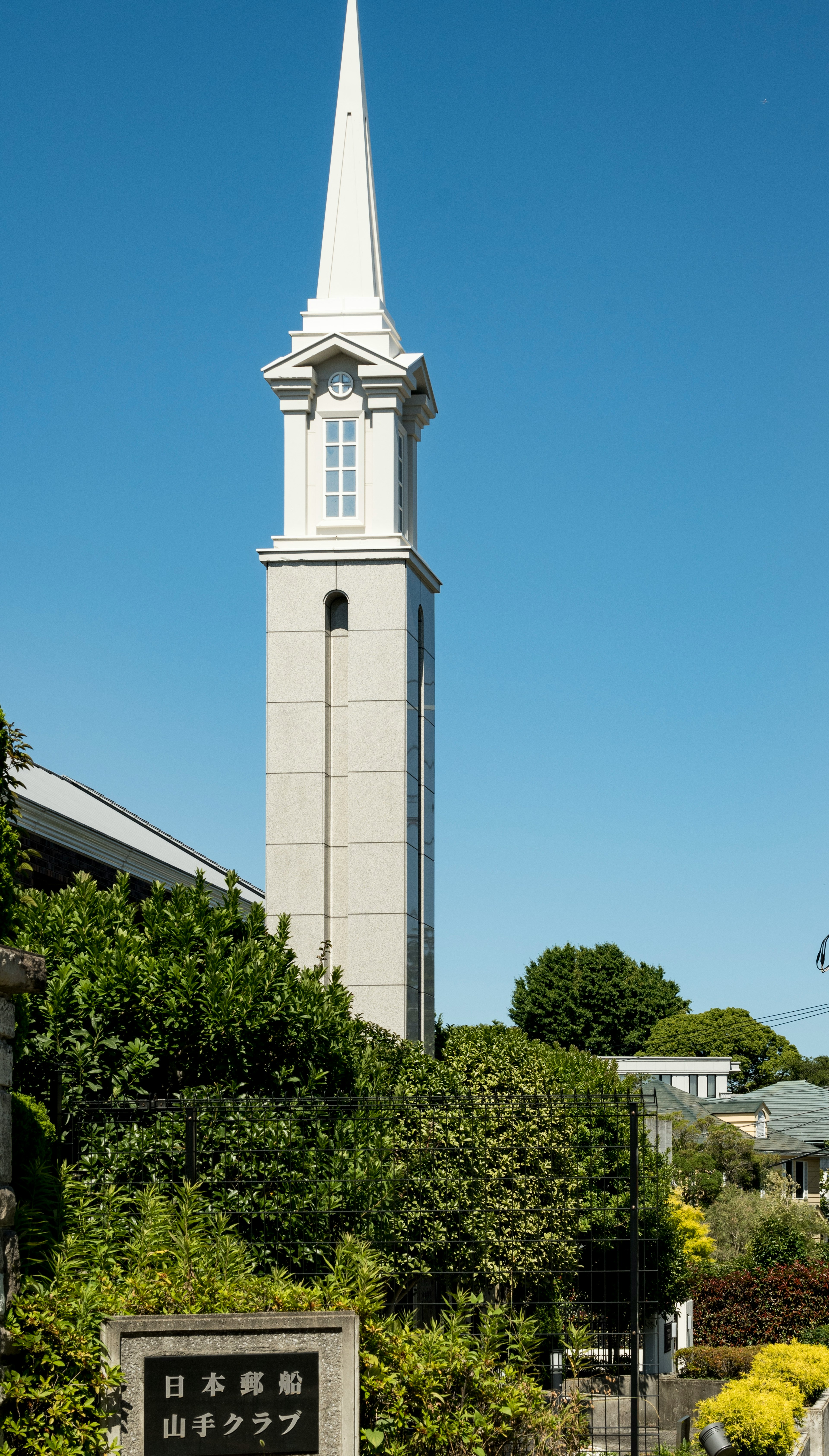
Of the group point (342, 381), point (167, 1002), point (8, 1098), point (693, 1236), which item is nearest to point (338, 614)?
point (342, 381)

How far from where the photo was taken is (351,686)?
66.1ft

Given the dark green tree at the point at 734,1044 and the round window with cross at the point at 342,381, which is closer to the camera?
the round window with cross at the point at 342,381

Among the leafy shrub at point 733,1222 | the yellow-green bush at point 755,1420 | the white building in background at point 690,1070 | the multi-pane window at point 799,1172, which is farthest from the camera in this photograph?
the white building in background at point 690,1070

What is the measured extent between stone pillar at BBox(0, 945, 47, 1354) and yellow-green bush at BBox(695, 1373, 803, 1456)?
9743 millimetres

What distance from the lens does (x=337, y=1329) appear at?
954cm

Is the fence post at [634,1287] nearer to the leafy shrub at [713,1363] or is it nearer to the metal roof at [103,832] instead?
the metal roof at [103,832]

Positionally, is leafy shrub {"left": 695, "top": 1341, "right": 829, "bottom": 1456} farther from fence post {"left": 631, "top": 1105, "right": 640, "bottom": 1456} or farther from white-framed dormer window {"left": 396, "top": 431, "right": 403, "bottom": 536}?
white-framed dormer window {"left": 396, "top": 431, "right": 403, "bottom": 536}

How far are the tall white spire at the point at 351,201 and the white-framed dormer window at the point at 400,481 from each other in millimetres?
2263

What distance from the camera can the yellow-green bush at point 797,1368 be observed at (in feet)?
60.8

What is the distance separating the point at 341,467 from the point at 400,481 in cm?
91

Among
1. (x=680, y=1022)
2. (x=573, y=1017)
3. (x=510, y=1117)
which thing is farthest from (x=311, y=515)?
(x=680, y=1022)

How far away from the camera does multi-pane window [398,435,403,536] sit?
2086cm

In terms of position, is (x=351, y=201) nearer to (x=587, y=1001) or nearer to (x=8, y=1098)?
(x=8, y=1098)

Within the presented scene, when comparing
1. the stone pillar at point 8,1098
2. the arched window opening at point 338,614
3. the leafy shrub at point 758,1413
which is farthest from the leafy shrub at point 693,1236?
the stone pillar at point 8,1098
